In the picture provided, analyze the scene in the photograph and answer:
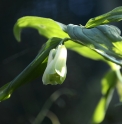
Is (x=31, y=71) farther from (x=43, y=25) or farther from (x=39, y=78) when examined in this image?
(x=39, y=78)

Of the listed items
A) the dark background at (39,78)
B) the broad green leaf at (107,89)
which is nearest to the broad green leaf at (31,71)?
the broad green leaf at (107,89)

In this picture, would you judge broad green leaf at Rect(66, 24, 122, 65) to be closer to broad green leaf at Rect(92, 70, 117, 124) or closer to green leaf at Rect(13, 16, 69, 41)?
green leaf at Rect(13, 16, 69, 41)

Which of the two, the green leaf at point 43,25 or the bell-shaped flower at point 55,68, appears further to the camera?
the green leaf at point 43,25

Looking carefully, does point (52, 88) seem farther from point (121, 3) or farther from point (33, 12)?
point (121, 3)

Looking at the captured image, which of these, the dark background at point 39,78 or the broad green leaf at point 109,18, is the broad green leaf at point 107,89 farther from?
the dark background at point 39,78

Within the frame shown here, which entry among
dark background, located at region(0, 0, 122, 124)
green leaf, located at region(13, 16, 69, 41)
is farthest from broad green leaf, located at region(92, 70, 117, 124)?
dark background, located at region(0, 0, 122, 124)

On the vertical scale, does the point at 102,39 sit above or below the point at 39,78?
above

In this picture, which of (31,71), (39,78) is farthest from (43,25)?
Result: (39,78)
